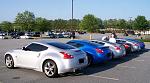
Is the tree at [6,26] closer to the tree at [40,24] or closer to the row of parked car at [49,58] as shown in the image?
the tree at [40,24]

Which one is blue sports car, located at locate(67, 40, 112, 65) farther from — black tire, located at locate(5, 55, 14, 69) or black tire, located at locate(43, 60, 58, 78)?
black tire, located at locate(5, 55, 14, 69)

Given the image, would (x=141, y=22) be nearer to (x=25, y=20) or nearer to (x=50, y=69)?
(x=25, y=20)

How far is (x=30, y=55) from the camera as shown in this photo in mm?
10211

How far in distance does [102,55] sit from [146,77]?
2831 millimetres

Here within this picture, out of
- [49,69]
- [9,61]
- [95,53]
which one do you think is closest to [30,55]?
[49,69]

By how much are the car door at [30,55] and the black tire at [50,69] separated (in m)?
0.50

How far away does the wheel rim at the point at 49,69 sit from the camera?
9448 mm

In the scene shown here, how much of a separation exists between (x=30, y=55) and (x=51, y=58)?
1.14 m

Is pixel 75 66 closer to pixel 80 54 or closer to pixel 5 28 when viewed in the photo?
pixel 80 54

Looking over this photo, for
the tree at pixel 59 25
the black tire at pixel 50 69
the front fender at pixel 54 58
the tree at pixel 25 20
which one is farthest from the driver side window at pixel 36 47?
the tree at pixel 59 25

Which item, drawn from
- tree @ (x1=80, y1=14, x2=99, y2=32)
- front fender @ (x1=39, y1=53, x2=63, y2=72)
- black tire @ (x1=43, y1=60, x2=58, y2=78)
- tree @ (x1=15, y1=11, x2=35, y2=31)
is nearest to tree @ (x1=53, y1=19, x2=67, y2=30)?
tree @ (x1=80, y1=14, x2=99, y2=32)

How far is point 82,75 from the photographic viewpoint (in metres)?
10.0

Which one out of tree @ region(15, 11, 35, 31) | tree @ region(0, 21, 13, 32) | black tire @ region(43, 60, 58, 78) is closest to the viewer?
black tire @ region(43, 60, 58, 78)

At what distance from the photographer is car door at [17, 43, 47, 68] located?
32.9ft
